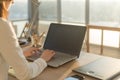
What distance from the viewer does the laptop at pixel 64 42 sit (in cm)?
150

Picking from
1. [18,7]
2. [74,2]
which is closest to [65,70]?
[74,2]

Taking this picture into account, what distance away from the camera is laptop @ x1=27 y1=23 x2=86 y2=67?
150 cm

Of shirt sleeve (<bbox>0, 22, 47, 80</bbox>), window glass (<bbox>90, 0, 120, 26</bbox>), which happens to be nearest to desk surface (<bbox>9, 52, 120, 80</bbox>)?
shirt sleeve (<bbox>0, 22, 47, 80</bbox>)

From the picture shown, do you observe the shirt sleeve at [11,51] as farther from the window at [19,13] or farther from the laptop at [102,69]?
the window at [19,13]

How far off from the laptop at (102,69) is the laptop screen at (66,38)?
21 centimetres

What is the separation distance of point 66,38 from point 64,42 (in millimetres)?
37

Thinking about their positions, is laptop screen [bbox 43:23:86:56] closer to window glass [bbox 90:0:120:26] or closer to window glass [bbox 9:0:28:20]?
window glass [bbox 90:0:120:26]

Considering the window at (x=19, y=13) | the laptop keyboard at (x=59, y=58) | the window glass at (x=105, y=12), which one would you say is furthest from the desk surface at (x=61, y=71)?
the window at (x=19, y=13)

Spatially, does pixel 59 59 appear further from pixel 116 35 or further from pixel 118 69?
pixel 116 35

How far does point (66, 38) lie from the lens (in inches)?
63.7

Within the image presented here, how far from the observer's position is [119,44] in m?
3.85

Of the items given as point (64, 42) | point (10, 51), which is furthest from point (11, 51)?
point (64, 42)

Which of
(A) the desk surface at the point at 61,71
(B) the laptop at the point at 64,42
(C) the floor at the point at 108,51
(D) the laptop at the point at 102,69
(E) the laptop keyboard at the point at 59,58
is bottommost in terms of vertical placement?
(C) the floor at the point at 108,51

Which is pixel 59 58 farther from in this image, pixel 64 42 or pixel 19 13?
pixel 19 13
